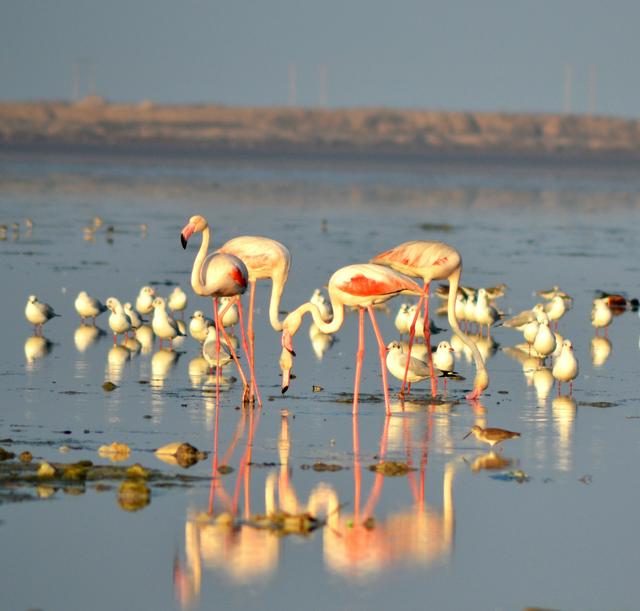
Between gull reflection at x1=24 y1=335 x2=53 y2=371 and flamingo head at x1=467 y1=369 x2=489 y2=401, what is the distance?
4243 millimetres

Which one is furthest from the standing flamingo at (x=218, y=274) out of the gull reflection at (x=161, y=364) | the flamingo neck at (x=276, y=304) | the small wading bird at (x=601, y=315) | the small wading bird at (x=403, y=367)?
the small wading bird at (x=601, y=315)

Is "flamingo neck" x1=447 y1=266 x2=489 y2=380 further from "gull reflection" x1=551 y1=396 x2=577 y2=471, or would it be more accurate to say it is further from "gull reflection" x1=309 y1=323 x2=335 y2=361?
"gull reflection" x1=309 y1=323 x2=335 y2=361

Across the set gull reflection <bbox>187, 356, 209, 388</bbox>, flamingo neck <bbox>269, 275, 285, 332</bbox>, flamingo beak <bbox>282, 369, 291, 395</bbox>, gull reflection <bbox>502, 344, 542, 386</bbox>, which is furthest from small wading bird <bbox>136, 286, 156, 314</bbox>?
flamingo beak <bbox>282, 369, 291, 395</bbox>

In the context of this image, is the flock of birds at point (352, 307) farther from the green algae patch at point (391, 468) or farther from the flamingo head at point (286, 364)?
the green algae patch at point (391, 468)

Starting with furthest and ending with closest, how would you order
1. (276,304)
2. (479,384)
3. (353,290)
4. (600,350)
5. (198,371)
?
1. (600,350)
2. (198,371)
3. (276,304)
4. (479,384)
5. (353,290)

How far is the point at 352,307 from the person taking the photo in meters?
15.8

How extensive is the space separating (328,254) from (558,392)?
13.8 m

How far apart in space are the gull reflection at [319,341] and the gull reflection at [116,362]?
2031 mm

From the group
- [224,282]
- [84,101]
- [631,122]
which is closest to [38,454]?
[224,282]

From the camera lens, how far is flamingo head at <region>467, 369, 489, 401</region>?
1392 centimetres

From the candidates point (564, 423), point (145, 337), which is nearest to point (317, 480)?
point (564, 423)

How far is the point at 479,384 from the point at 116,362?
3.95 meters

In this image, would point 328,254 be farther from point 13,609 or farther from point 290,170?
point 290,170

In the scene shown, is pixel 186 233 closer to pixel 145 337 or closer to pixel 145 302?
pixel 145 337
